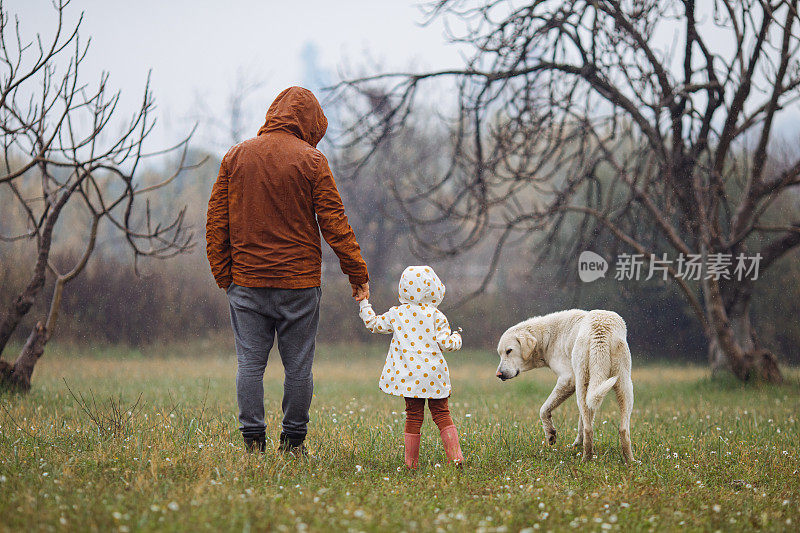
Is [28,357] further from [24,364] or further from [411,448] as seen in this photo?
[411,448]

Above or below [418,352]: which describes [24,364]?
below

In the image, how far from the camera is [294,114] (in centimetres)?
440

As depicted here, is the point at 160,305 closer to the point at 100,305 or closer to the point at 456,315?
the point at 100,305

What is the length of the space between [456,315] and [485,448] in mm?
13483

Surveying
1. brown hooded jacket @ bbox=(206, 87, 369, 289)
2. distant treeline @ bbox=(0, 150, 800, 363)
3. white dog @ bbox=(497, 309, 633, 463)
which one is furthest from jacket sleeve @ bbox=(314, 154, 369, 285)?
distant treeline @ bbox=(0, 150, 800, 363)

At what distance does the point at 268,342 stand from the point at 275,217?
2.67 ft

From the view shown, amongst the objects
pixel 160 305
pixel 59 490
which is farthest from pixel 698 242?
pixel 160 305

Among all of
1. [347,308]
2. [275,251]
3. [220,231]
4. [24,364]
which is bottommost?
[24,364]

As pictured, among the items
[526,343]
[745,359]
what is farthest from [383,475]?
[745,359]

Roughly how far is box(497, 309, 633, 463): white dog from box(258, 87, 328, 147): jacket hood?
7.48ft

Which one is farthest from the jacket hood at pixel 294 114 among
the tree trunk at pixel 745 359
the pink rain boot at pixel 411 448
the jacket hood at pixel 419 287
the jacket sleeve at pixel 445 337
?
the tree trunk at pixel 745 359

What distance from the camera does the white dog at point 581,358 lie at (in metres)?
4.77

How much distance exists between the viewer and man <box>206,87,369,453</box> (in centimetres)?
416

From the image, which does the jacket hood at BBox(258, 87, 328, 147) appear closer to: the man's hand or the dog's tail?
the man's hand
